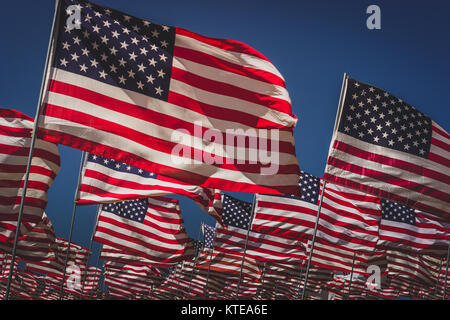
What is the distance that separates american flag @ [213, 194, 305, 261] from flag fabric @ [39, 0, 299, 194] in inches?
548

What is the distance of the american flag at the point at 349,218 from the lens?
18.0 m

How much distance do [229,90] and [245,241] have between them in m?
15.1

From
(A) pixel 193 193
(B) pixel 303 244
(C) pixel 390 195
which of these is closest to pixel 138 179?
(A) pixel 193 193

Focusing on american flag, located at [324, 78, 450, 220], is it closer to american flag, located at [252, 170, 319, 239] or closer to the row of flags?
the row of flags

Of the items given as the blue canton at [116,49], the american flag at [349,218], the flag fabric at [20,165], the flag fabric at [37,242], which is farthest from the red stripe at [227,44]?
the flag fabric at [37,242]

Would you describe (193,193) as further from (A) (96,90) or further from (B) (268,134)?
(A) (96,90)

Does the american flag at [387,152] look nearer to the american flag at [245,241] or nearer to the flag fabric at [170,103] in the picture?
the flag fabric at [170,103]

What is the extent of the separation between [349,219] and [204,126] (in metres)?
11.1

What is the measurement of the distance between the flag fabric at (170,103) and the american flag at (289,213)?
393 inches

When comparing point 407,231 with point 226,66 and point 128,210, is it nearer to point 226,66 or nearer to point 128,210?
point 128,210

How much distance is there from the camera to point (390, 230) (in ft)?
72.4

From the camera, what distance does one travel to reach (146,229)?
60.6ft

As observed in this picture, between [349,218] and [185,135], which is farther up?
[185,135]

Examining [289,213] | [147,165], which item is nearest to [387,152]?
[147,165]
